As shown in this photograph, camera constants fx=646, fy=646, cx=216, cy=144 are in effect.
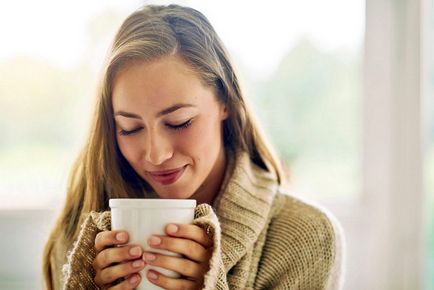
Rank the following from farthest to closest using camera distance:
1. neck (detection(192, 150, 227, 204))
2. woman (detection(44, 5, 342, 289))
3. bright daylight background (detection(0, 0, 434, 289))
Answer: bright daylight background (detection(0, 0, 434, 289)), neck (detection(192, 150, 227, 204)), woman (detection(44, 5, 342, 289))

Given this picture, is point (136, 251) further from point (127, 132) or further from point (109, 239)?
point (127, 132)

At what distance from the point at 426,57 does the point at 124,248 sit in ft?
3.95

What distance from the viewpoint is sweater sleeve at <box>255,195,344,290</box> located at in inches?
37.9

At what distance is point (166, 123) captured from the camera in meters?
0.92

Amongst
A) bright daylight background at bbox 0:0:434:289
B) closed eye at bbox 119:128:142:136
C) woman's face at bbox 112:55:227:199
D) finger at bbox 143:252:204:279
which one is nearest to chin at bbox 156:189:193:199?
woman's face at bbox 112:55:227:199

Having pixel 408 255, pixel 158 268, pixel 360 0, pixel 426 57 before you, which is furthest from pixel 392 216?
pixel 158 268

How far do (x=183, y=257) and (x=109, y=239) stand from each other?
9 cm

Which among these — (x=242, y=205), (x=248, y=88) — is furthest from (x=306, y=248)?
(x=248, y=88)

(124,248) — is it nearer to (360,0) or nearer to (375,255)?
(375,255)

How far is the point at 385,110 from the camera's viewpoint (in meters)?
1.75

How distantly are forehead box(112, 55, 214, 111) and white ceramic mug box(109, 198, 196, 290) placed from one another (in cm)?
22

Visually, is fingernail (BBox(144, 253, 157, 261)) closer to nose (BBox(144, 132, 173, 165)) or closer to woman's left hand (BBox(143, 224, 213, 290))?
woman's left hand (BBox(143, 224, 213, 290))

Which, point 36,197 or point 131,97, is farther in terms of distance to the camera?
point 36,197

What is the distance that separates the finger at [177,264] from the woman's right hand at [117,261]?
0.5 inches
